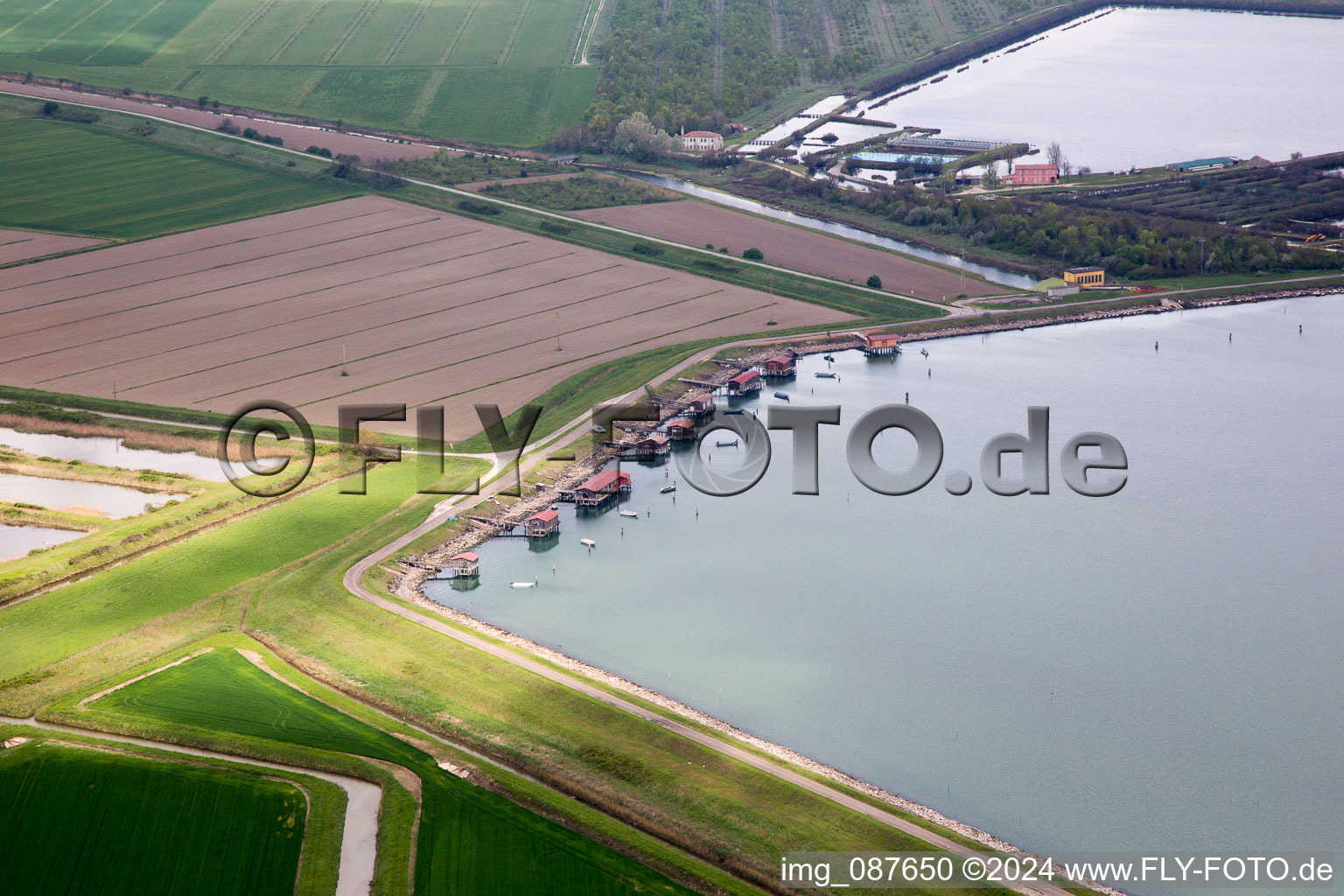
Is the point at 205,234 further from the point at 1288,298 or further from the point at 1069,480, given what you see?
the point at 1288,298

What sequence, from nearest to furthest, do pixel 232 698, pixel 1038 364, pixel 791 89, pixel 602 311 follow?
pixel 232 698, pixel 1038 364, pixel 602 311, pixel 791 89

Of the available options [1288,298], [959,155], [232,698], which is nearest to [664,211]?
[959,155]

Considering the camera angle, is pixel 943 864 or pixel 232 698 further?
pixel 232 698

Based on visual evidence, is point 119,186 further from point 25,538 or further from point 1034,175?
point 1034,175

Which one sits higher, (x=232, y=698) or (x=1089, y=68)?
(x=1089, y=68)

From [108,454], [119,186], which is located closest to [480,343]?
[108,454]

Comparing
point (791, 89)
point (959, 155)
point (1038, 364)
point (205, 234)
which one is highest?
point (791, 89)

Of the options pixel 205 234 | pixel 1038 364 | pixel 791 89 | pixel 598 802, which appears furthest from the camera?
pixel 791 89
